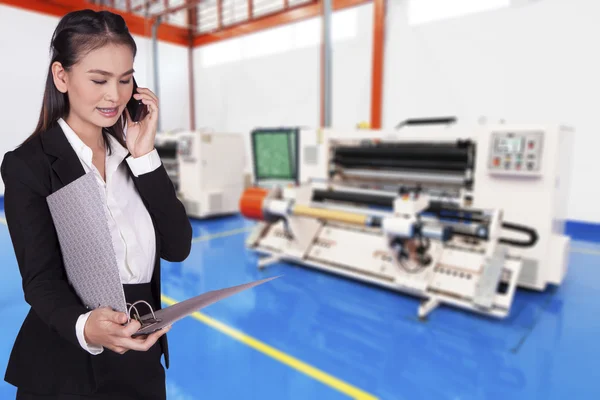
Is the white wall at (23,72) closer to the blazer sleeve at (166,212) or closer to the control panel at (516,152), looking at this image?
the blazer sleeve at (166,212)

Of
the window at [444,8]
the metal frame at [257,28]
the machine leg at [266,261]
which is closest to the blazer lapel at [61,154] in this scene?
the machine leg at [266,261]

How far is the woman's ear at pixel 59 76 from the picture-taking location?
23.5 inches

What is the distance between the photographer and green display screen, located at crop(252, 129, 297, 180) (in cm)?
367

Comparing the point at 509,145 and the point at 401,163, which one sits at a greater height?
the point at 509,145

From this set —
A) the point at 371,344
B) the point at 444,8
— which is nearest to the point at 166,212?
the point at 371,344

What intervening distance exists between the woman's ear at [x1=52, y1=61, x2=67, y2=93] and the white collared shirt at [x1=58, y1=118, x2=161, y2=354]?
0.06 m

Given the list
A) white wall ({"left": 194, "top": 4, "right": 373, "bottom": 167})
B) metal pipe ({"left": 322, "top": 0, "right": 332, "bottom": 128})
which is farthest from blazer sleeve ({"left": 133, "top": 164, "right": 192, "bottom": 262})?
white wall ({"left": 194, "top": 4, "right": 373, "bottom": 167})

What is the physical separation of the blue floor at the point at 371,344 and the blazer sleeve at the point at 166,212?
4.08 feet

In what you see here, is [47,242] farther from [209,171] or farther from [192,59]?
[192,59]

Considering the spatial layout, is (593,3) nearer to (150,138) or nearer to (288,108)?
(288,108)

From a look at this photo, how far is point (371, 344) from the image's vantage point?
217 centimetres

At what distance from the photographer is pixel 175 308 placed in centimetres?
59

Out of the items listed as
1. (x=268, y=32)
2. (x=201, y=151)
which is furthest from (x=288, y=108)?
(x=201, y=151)

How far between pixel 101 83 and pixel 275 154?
10.6 ft
